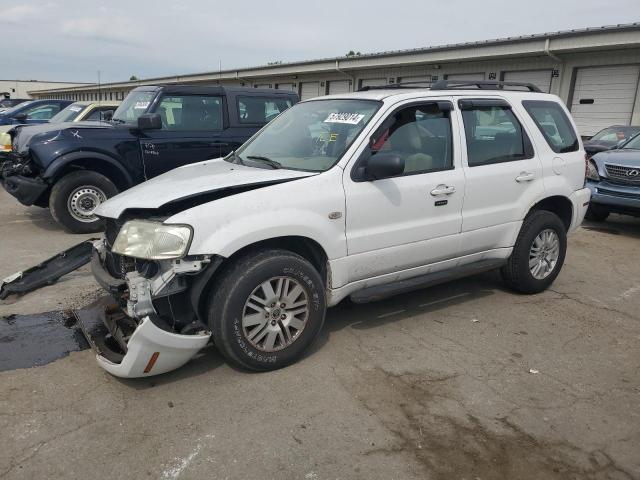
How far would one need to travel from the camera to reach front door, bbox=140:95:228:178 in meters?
7.60

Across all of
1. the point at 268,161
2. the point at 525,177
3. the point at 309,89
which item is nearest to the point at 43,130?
the point at 268,161

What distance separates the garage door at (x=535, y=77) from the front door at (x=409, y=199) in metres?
14.3

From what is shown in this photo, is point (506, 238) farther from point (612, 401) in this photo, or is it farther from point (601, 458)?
point (601, 458)

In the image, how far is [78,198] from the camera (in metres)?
7.29

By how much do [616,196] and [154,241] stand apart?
7.46 metres

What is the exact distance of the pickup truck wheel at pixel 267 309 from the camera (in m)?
3.38

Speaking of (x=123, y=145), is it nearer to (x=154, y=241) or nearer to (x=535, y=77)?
(x=154, y=241)

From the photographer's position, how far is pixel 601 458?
286 cm

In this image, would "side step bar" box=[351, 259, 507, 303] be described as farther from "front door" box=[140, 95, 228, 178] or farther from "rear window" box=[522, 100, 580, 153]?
"front door" box=[140, 95, 228, 178]

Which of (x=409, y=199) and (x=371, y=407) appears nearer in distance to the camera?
(x=371, y=407)

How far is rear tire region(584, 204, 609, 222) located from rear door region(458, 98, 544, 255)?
4516 mm

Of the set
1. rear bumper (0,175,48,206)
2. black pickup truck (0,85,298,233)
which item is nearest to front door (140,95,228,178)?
black pickup truck (0,85,298,233)

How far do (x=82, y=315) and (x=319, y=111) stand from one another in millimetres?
2523

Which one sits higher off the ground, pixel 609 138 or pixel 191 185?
pixel 191 185
